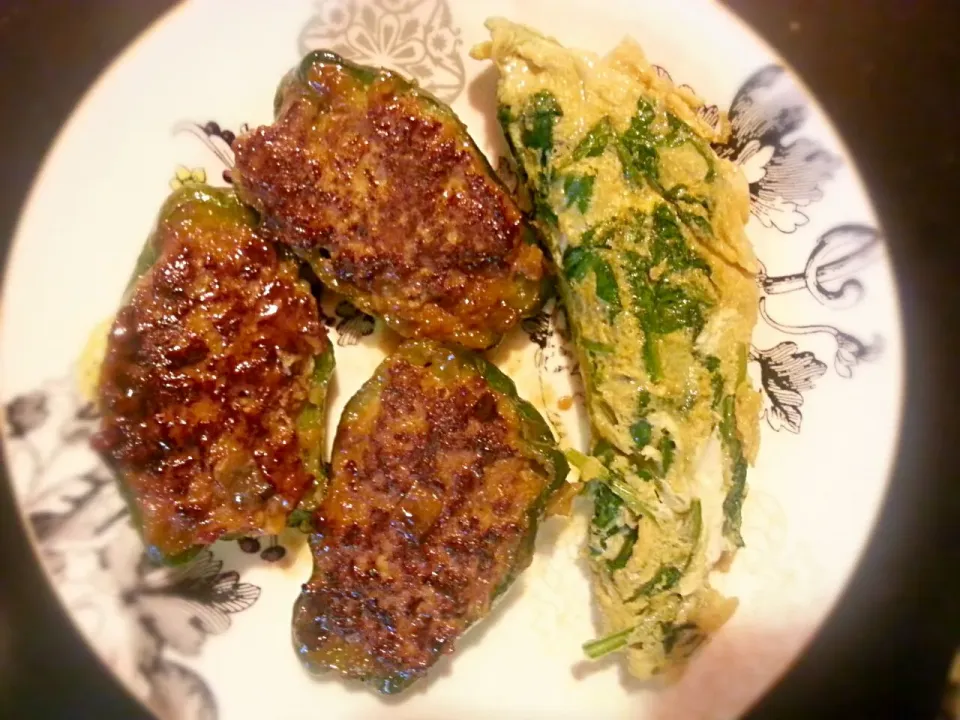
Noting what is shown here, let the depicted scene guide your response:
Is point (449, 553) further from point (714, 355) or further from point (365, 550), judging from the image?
point (714, 355)

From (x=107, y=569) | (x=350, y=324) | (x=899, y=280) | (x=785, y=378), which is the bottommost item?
(x=107, y=569)

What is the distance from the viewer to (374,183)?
Result: 2055mm

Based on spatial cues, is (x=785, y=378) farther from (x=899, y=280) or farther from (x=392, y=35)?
(x=392, y=35)

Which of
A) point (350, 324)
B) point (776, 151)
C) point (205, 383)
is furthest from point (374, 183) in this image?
point (776, 151)

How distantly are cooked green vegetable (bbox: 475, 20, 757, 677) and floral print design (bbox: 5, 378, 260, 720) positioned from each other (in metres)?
1.51

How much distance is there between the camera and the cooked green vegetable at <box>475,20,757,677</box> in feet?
6.75

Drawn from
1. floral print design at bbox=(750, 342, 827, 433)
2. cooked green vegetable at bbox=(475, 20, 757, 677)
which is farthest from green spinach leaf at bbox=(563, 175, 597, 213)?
floral print design at bbox=(750, 342, 827, 433)

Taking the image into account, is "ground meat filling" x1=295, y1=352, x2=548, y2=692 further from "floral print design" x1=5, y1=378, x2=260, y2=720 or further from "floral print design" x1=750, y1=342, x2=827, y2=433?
"floral print design" x1=750, y1=342, x2=827, y2=433

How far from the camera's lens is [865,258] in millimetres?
2291

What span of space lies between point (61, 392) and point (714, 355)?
2180mm

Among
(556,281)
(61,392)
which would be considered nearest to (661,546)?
(556,281)

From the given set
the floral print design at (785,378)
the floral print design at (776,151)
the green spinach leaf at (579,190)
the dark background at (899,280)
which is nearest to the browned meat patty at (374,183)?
the green spinach leaf at (579,190)

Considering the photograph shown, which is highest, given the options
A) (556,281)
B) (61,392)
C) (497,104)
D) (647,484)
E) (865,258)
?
(865,258)

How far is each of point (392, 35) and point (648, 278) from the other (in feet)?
3.93
